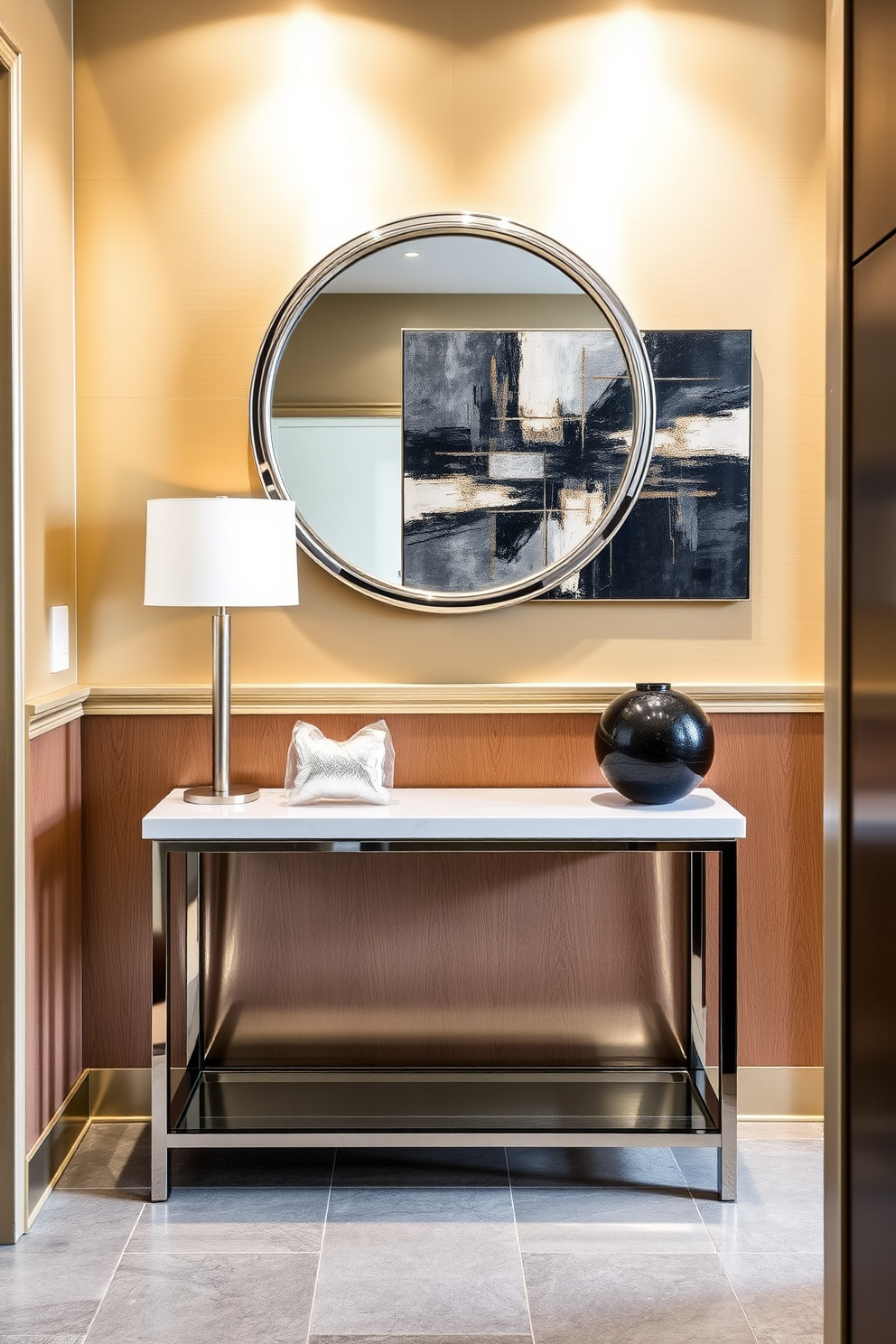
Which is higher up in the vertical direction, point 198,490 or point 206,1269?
point 198,490

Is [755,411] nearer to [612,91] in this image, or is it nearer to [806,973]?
[612,91]

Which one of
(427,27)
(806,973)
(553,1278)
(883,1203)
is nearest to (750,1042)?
(806,973)

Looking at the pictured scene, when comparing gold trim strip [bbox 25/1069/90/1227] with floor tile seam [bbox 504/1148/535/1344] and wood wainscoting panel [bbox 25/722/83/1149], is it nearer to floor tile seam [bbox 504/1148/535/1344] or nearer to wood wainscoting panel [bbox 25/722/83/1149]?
wood wainscoting panel [bbox 25/722/83/1149]

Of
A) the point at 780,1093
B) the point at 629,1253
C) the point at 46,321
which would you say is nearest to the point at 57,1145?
the point at 629,1253

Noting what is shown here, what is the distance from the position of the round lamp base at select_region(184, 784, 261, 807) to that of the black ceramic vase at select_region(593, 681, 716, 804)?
0.75 m

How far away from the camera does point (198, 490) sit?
2623 millimetres

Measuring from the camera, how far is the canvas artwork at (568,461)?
8.50 feet

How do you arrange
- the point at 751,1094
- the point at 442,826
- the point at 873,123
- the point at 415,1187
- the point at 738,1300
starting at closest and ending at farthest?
the point at 873,123 → the point at 738,1300 → the point at 442,826 → the point at 415,1187 → the point at 751,1094

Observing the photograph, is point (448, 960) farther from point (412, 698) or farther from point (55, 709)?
point (55, 709)

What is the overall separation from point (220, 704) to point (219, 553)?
1.12 feet

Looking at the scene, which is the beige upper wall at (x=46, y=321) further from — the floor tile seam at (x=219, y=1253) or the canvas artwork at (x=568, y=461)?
the floor tile seam at (x=219, y=1253)

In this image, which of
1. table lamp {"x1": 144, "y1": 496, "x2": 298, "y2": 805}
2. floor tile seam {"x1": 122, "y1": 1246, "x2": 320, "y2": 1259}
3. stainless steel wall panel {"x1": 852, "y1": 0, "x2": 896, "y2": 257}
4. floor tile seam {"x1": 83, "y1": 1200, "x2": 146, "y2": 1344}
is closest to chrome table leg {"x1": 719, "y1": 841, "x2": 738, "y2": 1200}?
floor tile seam {"x1": 122, "y1": 1246, "x2": 320, "y2": 1259}

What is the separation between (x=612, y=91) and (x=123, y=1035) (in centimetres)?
244

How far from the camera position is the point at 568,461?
2.61 metres
